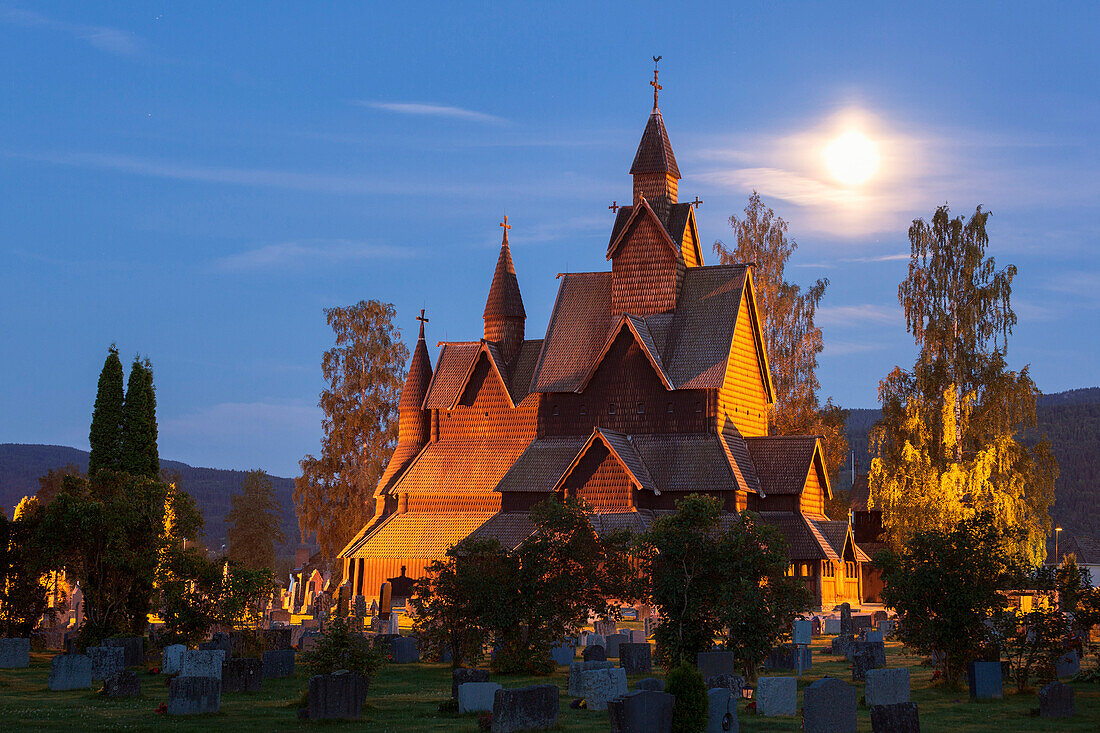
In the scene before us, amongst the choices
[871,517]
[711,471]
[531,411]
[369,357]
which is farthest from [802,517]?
[369,357]

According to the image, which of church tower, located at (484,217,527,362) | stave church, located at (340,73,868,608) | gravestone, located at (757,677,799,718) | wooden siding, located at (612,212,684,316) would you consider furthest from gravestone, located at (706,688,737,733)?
church tower, located at (484,217,527,362)

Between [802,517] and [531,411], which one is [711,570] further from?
[531,411]

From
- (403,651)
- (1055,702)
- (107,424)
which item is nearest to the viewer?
(1055,702)

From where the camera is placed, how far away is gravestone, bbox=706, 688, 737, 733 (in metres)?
16.5

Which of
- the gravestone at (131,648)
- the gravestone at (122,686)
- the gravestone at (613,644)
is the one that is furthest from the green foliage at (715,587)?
the gravestone at (131,648)

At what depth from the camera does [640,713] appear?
1574 centimetres

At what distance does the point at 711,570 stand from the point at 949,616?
4.55 meters

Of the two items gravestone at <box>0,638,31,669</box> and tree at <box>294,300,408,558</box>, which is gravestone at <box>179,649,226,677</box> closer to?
gravestone at <box>0,638,31,669</box>

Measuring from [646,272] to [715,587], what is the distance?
34237 mm

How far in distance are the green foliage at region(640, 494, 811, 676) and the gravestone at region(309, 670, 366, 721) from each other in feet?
22.6

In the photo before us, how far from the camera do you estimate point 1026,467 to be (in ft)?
157

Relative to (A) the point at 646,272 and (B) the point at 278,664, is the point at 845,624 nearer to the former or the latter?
(B) the point at 278,664

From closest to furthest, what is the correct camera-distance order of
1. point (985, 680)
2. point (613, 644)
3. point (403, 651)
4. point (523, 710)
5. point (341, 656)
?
point (523, 710), point (341, 656), point (985, 680), point (613, 644), point (403, 651)

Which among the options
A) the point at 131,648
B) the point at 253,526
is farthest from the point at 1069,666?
the point at 253,526
